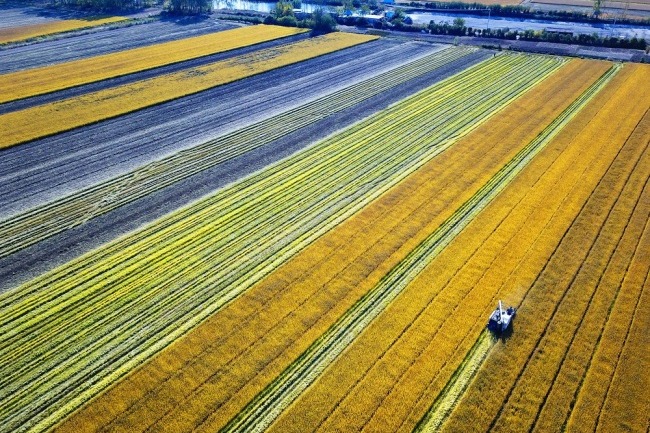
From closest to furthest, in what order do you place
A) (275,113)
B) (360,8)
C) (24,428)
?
(24,428) → (275,113) → (360,8)

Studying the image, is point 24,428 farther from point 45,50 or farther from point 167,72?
point 45,50

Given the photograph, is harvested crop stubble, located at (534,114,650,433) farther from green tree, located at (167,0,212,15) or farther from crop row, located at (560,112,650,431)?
green tree, located at (167,0,212,15)

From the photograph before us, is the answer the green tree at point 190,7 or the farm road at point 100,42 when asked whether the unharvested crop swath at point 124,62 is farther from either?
the green tree at point 190,7

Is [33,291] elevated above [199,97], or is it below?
below

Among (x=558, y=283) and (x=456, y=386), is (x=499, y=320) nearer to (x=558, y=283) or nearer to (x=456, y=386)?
(x=456, y=386)

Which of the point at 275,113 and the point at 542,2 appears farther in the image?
the point at 542,2

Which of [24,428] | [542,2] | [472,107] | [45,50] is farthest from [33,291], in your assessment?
[542,2]

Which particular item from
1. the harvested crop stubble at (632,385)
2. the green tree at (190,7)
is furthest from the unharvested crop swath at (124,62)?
the harvested crop stubble at (632,385)
